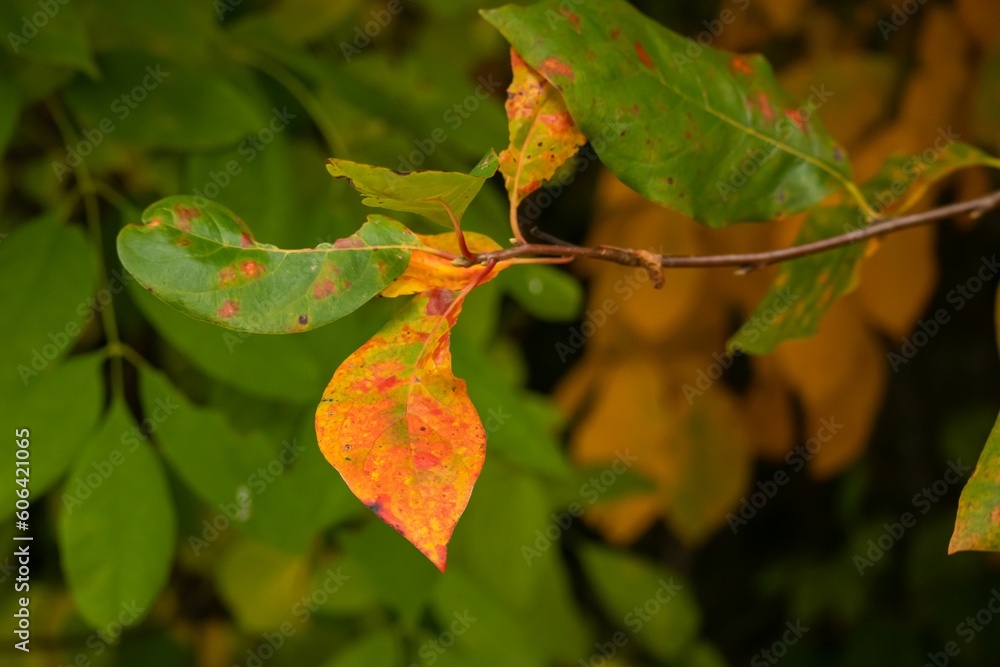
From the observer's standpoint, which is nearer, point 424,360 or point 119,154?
point 424,360

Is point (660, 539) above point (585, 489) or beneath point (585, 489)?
beneath

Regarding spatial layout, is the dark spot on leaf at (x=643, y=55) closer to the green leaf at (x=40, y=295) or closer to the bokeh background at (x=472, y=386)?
the bokeh background at (x=472, y=386)

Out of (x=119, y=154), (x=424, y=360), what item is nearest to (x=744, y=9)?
(x=119, y=154)

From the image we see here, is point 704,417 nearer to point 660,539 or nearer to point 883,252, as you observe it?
point 883,252

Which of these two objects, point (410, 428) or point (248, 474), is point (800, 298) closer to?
point (410, 428)

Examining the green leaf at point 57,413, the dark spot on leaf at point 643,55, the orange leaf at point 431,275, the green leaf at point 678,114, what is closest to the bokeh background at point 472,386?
the green leaf at point 57,413

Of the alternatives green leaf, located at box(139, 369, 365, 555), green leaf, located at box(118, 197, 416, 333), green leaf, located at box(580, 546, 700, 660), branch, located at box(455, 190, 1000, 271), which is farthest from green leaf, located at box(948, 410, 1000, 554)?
green leaf, located at box(580, 546, 700, 660)

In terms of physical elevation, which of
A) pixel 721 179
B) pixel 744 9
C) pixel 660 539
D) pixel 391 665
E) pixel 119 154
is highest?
pixel 721 179
